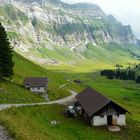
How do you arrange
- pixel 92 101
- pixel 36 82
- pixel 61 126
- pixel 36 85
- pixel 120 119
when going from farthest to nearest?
pixel 36 82 < pixel 36 85 < pixel 92 101 < pixel 120 119 < pixel 61 126

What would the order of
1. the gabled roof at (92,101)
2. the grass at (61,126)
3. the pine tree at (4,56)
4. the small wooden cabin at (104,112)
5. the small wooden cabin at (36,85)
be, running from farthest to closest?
the small wooden cabin at (36,85), the pine tree at (4,56), the gabled roof at (92,101), the small wooden cabin at (104,112), the grass at (61,126)

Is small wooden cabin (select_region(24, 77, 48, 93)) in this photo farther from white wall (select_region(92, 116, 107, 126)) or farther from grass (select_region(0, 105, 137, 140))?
white wall (select_region(92, 116, 107, 126))

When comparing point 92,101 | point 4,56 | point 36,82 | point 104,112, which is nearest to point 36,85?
point 36,82

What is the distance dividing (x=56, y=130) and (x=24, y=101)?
85.1ft

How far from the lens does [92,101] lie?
Answer: 255 feet

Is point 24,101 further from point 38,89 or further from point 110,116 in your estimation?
point 38,89

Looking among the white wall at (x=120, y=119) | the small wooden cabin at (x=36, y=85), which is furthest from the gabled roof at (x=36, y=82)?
the white wall at (x=120, y=119)

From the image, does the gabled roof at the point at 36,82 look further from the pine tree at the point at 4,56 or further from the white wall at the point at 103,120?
the white wall at the point at 103,120

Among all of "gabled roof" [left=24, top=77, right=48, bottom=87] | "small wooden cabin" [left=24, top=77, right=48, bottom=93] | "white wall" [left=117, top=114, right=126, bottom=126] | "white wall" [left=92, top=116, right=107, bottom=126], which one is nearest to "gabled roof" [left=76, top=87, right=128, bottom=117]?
"white wall" [left=92, top=116, right=107, bottom=126]

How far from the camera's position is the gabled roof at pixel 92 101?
6948 centimetres

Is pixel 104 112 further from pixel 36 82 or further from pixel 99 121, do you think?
pixel 36 82

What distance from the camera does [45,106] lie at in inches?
3120

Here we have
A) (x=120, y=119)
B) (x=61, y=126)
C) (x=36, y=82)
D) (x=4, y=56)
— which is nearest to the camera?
(x=61, y=126)

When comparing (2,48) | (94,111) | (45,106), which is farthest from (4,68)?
(94,111)
